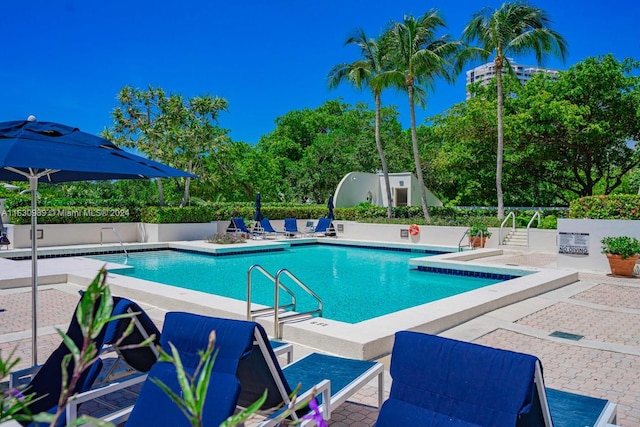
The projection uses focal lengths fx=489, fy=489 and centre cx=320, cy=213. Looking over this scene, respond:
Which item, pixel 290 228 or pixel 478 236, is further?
pixel 290 228

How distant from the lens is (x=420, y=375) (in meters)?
2.51

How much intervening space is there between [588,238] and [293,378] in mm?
10560

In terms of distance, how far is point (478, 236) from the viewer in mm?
17172

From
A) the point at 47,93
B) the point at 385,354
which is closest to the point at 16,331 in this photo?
the point at 385,354

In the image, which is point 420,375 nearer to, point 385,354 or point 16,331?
point 385,354

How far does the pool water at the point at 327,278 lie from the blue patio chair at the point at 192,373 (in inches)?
194

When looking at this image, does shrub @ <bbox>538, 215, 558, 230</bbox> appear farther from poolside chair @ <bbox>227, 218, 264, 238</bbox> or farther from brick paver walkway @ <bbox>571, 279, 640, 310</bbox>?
poolside chair @ <bbox>227, 218, 264, 238</bbox>

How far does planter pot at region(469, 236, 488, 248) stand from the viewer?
1714 cm

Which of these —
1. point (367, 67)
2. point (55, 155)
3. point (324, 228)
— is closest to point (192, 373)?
point (55, 155)

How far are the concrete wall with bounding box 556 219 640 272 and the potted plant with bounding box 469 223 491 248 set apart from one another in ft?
16.1

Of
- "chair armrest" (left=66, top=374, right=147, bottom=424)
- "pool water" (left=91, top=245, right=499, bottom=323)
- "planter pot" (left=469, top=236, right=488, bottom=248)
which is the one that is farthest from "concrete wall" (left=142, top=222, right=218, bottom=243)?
"chair armrest" (left=66, top=374, right=147, bottom=424)

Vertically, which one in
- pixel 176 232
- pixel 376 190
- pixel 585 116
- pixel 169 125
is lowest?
pixel 176 232

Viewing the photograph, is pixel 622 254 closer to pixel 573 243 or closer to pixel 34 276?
pixel 573 243

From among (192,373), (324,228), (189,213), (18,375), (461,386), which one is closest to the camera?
(461,386)
